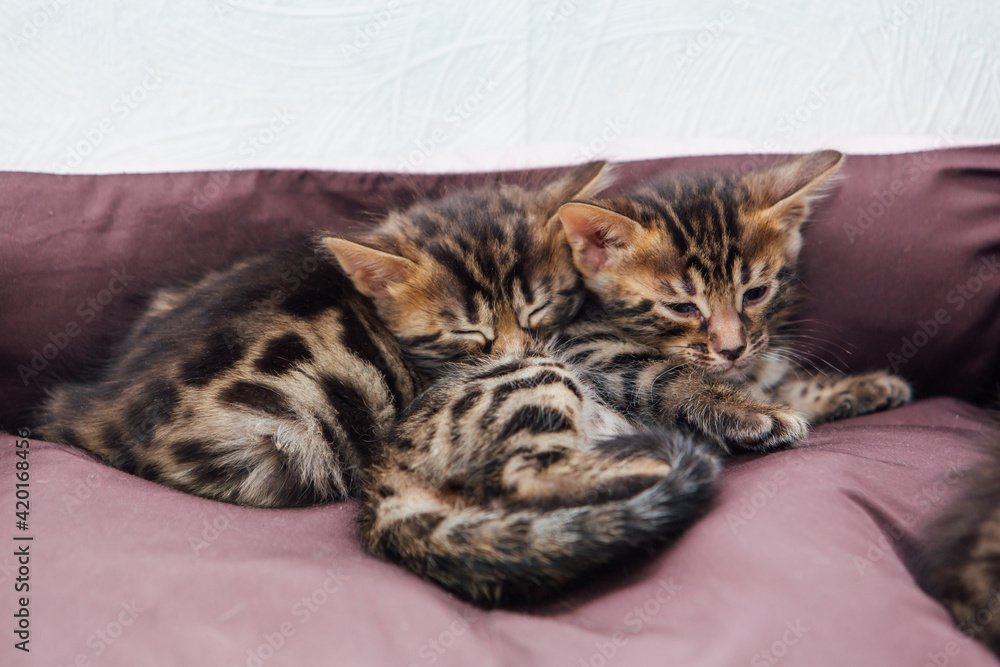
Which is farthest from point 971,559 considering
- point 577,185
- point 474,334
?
point 577,185

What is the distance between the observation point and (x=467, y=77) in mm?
2484

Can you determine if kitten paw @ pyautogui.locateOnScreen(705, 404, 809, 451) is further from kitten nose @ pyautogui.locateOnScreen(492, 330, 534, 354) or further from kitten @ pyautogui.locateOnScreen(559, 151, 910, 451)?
kitten nose @ pyautogui.locateOnScreen(492, 330, 534, 354)

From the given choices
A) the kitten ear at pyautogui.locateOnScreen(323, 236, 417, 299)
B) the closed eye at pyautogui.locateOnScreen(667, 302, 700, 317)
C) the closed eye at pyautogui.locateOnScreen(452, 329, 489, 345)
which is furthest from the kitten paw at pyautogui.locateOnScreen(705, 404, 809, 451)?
the kitten ear at pyautogui.locateOnScreen(323, 236, 417, 299)

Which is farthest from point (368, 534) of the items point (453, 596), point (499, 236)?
point (499, 236)

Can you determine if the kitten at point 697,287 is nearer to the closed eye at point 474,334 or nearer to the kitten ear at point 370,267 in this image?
the closed eye at point 474,334

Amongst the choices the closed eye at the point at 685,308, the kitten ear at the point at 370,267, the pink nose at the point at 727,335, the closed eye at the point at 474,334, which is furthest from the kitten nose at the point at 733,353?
the kitten ear at the point at 370,267

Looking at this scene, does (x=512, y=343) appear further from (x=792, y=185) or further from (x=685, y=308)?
(x=792, y=185)

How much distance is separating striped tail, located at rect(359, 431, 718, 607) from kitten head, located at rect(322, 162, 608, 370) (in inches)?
20.1

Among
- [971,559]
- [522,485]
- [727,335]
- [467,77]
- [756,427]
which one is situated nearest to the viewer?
[971,559]

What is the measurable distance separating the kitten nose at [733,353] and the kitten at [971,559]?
598 mm

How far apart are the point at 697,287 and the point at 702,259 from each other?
69mm

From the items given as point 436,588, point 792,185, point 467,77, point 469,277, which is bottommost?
point 436,588

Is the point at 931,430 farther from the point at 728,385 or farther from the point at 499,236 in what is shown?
the point at 499,236

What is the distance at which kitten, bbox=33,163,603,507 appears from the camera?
153cm
